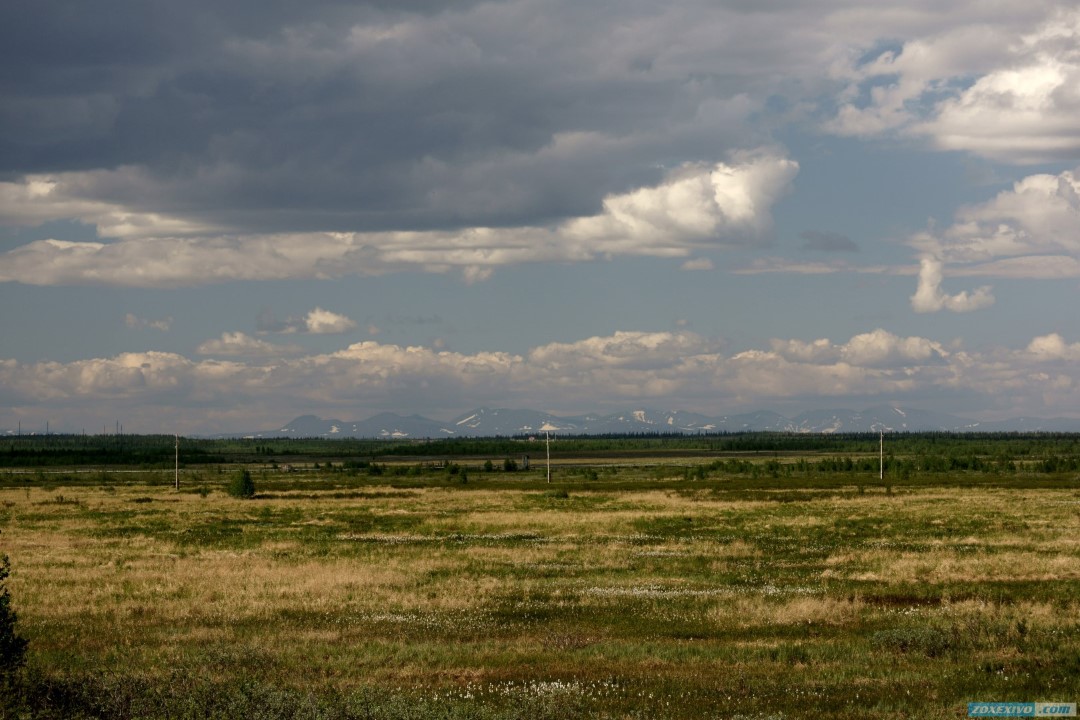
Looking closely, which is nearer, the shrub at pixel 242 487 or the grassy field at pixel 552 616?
the grassy field at pixel 552 616

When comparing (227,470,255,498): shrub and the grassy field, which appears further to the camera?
(227,470,255,498): shrub

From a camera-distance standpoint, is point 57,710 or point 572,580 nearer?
point 57,710

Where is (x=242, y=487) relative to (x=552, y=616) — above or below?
below

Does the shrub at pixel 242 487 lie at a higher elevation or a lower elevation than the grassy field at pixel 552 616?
lower

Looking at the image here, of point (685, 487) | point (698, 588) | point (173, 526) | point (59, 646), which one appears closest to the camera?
point (59, 646)

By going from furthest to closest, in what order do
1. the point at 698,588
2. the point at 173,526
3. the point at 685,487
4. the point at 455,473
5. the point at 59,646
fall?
the point at 455,473
the point at 685,487
the point at 173,526
the point at 698,588
the point at 59,646

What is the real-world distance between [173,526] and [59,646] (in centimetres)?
3977

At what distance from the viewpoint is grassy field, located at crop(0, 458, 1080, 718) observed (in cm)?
1930

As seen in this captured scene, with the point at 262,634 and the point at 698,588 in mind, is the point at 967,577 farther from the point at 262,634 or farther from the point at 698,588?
the point at 262,634

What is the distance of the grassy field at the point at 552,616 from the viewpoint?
19.3 m

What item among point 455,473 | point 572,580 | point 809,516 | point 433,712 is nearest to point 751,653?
point 433,712

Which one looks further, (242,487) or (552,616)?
(242,487)

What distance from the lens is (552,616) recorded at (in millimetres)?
29969

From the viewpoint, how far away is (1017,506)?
73000 millimetres
